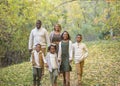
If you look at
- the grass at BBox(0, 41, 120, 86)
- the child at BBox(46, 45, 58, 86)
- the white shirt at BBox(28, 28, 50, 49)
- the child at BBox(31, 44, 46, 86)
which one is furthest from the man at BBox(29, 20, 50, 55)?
the grass at BBox(0, 41, 120, 86)

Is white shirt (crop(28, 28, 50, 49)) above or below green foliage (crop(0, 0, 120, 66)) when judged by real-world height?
below

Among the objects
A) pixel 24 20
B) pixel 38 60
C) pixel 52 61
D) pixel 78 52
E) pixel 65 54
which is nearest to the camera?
pixel 52 61

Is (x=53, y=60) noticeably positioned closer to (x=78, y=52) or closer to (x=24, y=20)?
(x=78, y=52)

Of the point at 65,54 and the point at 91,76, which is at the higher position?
the point at 65,54

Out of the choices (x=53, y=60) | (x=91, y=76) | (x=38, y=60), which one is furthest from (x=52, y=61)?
(x=91, y=76)

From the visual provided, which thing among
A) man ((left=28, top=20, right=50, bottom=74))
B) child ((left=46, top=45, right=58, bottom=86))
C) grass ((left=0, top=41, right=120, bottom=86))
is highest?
man ((left=28, top=20, right=50, bottom=74))

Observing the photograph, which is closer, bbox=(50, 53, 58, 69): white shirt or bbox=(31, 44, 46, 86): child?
bbox=(50, 53, 58, 69): white shirt

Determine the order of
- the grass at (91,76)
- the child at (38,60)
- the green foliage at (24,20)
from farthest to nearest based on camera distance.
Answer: the green foliage at (24,20) → the grass at (91,76) → the child at (38,60)

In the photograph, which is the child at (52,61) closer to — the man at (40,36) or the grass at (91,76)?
the man at (40,36)

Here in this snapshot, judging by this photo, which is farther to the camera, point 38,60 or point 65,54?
point 65,54

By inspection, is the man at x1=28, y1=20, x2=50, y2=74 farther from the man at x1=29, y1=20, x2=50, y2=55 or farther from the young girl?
the young girl

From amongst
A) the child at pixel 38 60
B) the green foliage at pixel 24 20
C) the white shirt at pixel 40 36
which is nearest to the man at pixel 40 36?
the white shirt at pixel 40 36

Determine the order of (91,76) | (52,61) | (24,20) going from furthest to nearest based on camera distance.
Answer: (24,20) < (91,76) < (52,61)

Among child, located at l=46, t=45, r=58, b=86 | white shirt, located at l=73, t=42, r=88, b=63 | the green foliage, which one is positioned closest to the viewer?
child, located at l=46, t=45, r=58, b=86
